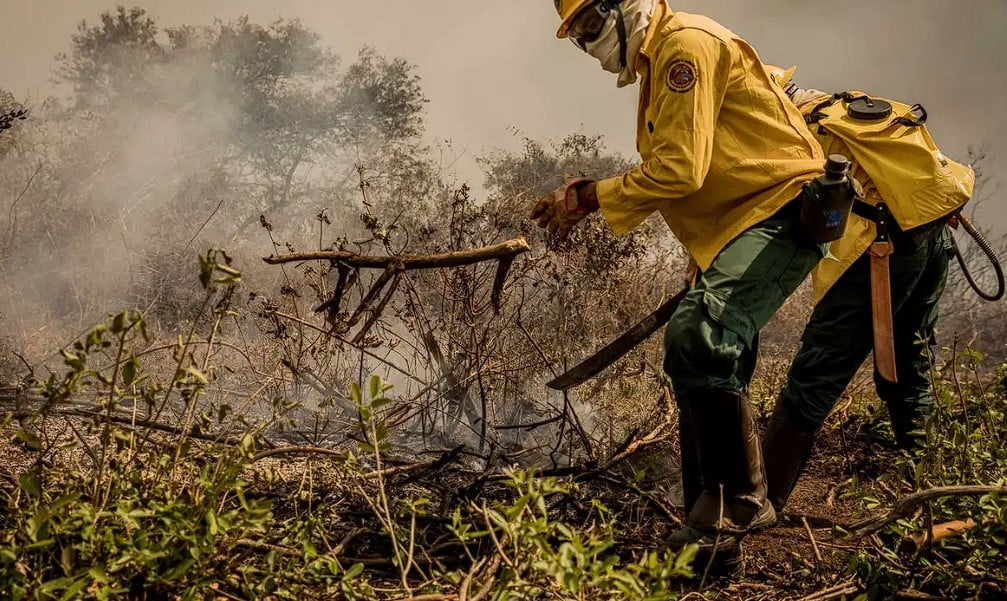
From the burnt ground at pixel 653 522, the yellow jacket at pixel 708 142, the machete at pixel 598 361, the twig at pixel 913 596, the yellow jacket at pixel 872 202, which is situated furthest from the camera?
the yellow jacket at pixel 872 202

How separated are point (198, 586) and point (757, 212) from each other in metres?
1.68

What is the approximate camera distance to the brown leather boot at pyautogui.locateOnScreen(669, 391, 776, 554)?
6.77ft

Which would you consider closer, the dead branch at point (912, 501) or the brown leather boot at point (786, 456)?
the dead branch at point (912, 501)

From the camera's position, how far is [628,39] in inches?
89.1

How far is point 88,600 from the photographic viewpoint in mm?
1331

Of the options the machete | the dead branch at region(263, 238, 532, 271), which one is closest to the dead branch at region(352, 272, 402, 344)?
the dead branch at region(263, 238, 532, 271)

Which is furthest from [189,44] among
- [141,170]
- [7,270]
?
[7,270]

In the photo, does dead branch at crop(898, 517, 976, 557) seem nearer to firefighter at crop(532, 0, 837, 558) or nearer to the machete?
firefighter at crop(532, 0, 837, 558)

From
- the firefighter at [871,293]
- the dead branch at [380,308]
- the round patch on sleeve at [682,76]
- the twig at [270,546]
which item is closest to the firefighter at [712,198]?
the round patch on sleeve at [682,76]

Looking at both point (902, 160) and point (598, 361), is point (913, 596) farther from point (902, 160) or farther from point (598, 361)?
point (902, 160)

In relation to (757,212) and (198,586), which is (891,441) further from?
(198,586)

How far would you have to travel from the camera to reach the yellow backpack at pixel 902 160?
250cm

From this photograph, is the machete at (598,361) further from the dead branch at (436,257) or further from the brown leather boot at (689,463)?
the dead branch at (436,257)

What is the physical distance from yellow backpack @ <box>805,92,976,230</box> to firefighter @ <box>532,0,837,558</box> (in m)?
0.41
